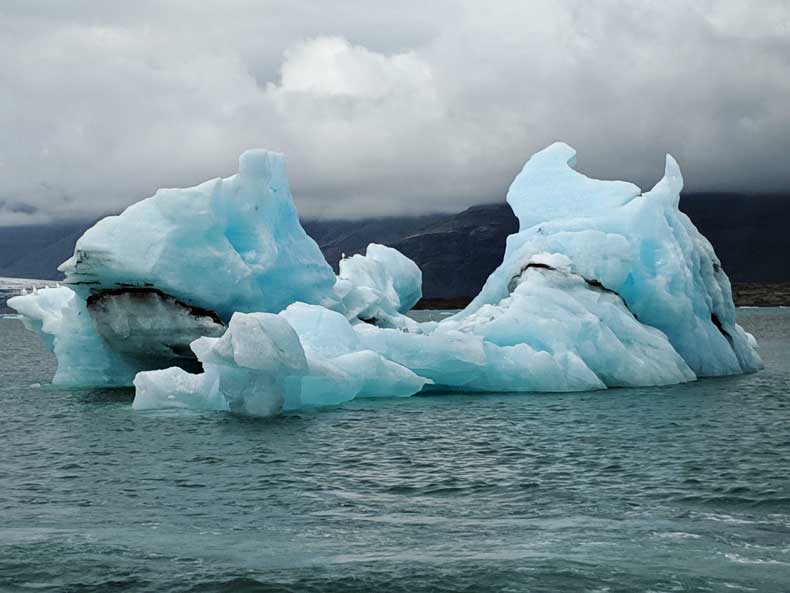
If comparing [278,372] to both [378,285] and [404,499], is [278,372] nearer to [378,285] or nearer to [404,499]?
[404,499]

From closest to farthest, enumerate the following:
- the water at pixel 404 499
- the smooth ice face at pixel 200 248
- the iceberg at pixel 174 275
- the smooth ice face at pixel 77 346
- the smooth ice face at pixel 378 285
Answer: the water at pixel 404 499 → the smooth ice face at pixel 200 248 → the iceberg at pixel 174 275 → the smooth ice face at pixel 77 346 → the smooth ice face at pixel 378 285

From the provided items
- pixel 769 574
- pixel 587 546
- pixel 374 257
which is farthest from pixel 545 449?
pixel 374 257

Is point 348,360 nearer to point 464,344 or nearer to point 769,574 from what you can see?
point 464,344

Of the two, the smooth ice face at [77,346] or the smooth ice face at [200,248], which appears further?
the smooth ice face at [77,346]

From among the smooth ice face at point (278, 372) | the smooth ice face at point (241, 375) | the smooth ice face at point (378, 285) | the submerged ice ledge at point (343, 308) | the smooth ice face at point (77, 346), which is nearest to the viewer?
the smooth ice face at point (241, 375)

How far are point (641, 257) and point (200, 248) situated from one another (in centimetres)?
1175

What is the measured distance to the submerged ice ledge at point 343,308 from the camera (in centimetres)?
2245

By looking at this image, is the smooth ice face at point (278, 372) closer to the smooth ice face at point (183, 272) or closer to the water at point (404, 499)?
the water at point (404, 499)

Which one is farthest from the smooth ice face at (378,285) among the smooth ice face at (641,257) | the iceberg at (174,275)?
the smooth ice face at (641,257)

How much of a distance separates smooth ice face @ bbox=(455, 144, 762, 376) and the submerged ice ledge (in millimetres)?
56

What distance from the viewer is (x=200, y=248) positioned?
2464 centimetres

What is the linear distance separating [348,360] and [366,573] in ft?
41.8

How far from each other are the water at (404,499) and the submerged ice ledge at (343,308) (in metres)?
1.34

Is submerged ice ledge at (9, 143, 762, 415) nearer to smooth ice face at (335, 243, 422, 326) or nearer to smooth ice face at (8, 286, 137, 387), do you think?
smooth ice face at (8, 286, 137, 387)
